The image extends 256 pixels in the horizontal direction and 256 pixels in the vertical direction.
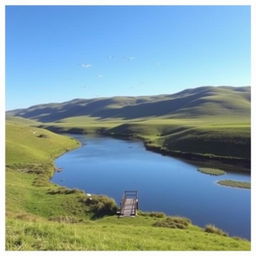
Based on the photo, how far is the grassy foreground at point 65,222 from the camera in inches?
506

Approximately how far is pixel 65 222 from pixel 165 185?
2661cm

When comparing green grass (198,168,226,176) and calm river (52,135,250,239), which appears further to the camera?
green grass (198,168,226,176)

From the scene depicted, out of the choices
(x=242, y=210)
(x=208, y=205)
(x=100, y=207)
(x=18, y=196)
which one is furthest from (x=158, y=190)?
(x=18, y=196)

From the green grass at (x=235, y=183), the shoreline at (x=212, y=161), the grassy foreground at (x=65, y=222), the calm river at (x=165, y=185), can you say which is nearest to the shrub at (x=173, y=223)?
the grassy foreground at (x=65, y=222)

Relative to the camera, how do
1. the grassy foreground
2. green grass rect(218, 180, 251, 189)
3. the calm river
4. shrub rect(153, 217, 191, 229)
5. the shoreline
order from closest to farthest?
1. the grassy foreground
2. shrub rect(153, 217, 191, 229)
3. the calm river
4. green grass rect(218, 180, 251, 189)
5. the shoreline

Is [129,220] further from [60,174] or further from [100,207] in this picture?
[60,174]

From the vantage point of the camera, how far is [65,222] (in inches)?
1198

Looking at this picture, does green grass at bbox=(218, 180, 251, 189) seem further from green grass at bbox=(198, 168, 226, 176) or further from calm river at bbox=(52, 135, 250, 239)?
green grass at bbox=(198, 168, 226, 176)

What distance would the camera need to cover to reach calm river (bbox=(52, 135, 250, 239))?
40.0 m

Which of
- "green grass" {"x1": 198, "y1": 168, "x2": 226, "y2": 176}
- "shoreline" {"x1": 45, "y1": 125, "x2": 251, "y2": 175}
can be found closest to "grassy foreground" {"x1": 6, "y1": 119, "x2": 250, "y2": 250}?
"green grass" {"x1": 198, "y1": 168, "x2": 226, "y2": 176}

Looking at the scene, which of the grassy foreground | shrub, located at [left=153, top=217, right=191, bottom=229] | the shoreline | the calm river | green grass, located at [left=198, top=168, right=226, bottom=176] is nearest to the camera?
the grassy foreground

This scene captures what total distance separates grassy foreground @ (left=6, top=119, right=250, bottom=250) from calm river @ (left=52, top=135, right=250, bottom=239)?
5.78m

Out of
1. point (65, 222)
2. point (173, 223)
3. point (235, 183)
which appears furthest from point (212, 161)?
point (65, 222)
